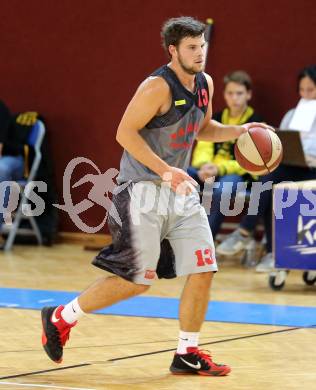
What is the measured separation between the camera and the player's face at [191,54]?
195 inches

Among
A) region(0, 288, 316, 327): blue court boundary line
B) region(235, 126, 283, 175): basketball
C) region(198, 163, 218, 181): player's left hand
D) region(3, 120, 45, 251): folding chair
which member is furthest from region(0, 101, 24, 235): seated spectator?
region(235, 126, 283, 175): basketball

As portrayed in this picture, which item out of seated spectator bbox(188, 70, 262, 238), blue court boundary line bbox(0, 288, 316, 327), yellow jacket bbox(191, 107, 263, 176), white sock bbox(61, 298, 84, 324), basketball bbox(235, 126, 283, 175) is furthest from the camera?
yellow jacket bbox(191, 107, 263, 176)

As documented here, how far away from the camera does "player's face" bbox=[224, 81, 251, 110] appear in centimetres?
905

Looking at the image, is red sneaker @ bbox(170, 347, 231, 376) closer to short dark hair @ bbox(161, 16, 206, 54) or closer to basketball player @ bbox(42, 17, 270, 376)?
basketball player @ bbox(42, 17, 270, 376)

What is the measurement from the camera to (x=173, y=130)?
499cm

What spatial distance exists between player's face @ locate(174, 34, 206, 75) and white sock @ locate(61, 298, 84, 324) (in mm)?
1303

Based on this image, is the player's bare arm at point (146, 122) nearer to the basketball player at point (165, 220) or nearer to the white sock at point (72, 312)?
the basketball player at point (165, 220)

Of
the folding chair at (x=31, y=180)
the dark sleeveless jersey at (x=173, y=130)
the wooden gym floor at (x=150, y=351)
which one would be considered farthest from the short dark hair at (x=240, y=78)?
the dark sleeveless jersey at (x=173, y=130)

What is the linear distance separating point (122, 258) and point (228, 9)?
5.26m

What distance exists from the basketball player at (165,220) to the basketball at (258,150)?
45cm

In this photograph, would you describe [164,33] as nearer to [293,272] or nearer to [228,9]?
[293,272]

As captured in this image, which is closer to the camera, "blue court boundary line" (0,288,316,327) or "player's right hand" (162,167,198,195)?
"player's right hand" (162,167,198,195)

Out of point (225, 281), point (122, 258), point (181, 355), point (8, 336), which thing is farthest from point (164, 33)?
point (225, 281)

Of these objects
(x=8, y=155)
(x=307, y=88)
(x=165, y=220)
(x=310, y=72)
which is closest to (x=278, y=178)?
(x=307, y=88)
